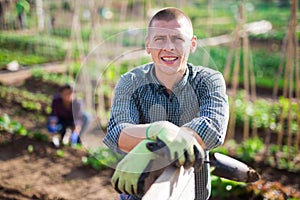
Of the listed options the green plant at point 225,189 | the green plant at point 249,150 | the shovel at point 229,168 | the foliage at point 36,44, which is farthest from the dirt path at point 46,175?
the foliage at point 36,44

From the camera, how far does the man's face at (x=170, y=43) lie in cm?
113

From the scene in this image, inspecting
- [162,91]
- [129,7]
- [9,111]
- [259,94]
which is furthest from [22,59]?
[129,7]

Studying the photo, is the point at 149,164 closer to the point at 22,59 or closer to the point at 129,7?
the point at 22,59

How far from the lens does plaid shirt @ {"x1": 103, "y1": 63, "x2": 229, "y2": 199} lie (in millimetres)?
1238

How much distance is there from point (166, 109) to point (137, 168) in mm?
262

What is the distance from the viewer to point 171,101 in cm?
128

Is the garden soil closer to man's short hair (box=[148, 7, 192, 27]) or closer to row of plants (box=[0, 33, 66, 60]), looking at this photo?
man's short hair (box=[148, 7, 192, 27])

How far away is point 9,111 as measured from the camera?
6309mm

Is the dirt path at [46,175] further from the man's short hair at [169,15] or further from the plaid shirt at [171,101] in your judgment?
the man's short hair at [169,15]

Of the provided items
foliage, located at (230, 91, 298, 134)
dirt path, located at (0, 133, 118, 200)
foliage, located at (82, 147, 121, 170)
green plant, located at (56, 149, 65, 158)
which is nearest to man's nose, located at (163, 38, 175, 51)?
foliage, located at (82, 147, 121, 170)

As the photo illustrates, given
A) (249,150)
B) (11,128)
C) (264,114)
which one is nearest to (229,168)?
(249,150)

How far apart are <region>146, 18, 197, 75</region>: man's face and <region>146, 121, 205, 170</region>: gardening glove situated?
0.54ft

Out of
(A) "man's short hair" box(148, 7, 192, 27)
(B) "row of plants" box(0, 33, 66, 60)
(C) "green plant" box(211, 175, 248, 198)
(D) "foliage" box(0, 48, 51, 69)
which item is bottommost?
(C) "green plant" box(211, 175, 248, 198)

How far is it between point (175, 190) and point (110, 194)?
3.04 meters
